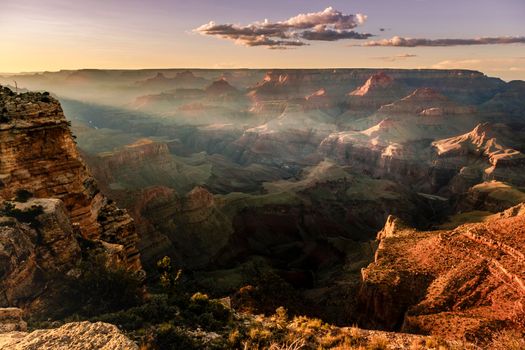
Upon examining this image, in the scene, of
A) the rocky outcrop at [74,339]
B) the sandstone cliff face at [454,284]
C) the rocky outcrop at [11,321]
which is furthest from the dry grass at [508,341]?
the rocky outcrop at [11,321]

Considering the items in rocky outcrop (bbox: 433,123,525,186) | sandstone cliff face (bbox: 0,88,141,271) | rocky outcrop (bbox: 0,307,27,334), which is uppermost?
sandstone cliff face (bbox: 0,88,141,271)

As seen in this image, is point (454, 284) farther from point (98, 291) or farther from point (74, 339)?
point (74, 339)

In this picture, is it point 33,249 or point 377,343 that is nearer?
point 377,343

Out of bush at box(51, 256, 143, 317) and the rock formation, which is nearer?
bush at box(51, 256, 143, 317)

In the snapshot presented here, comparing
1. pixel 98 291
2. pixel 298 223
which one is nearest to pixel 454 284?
pixel 98 291

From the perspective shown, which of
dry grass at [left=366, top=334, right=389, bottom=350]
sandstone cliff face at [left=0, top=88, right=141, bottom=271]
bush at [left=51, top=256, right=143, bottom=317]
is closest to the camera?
dry grass at [left=366, top=334, right=389, bottom=350]

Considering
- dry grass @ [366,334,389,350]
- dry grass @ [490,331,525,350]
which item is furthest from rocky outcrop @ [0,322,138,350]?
dry grass @ [490,331,525,350]

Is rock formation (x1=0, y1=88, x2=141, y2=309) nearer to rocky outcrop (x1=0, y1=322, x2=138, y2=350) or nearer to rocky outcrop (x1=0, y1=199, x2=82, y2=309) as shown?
rocky outcrop (x1=0, y1=199, x2=82, y2=309)
